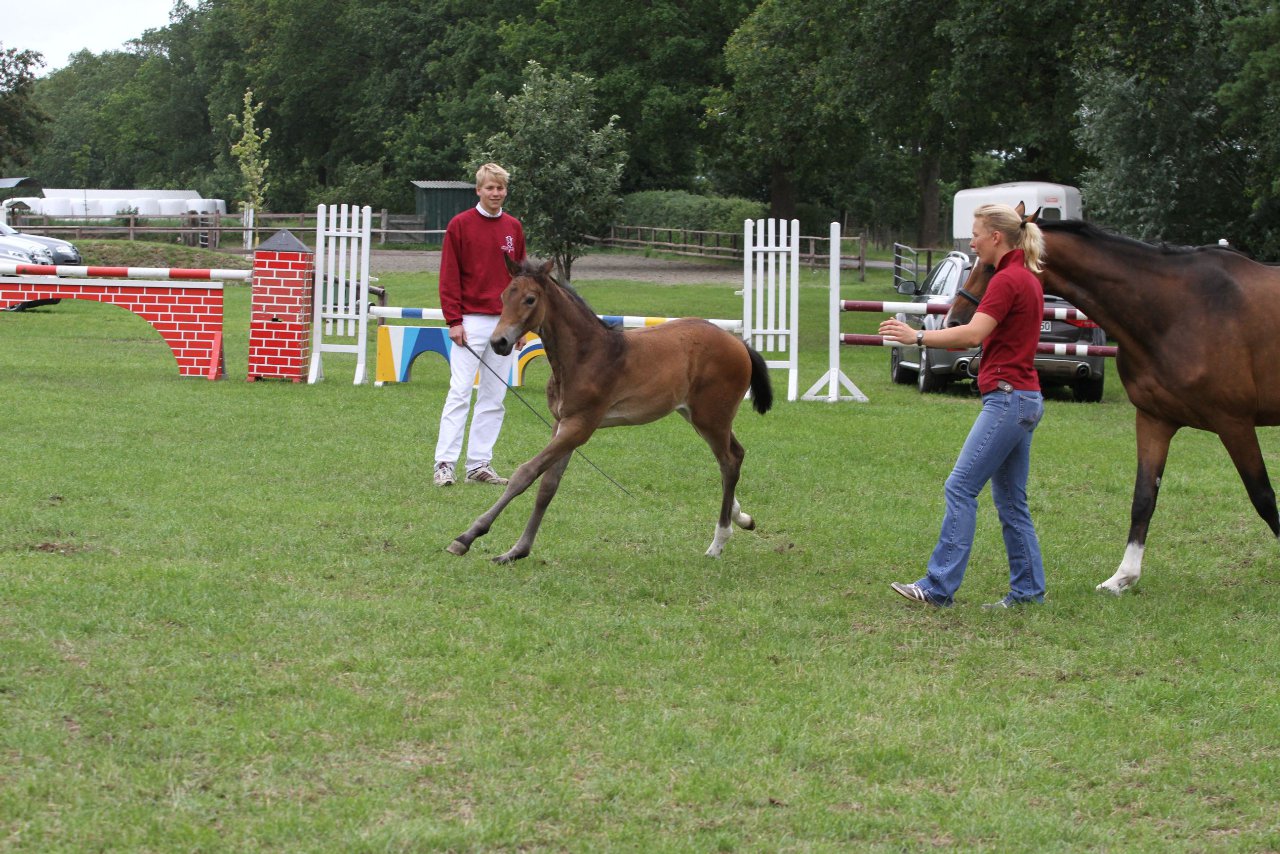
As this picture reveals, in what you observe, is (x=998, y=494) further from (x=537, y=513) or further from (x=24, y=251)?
(x=24, y=251)

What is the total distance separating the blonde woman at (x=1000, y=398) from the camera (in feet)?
22.4

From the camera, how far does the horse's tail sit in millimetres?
8734

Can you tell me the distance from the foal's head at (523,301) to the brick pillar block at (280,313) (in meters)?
9.38

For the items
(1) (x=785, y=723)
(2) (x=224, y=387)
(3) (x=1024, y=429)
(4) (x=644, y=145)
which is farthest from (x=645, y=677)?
(4) (x=644, y=145)

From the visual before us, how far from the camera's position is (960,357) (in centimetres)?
1680

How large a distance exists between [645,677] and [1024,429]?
250cm

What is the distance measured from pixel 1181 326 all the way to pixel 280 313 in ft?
38.0

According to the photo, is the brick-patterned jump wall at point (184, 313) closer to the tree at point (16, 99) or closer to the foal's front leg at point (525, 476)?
the foal's front leg at point (525, 476)

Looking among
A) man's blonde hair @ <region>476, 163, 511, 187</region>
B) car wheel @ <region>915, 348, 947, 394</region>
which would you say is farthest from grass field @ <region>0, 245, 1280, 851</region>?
car wheel @ <region>915, 348, 947, 394</region>

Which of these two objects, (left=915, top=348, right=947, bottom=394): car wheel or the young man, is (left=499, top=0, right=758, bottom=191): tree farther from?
the young man

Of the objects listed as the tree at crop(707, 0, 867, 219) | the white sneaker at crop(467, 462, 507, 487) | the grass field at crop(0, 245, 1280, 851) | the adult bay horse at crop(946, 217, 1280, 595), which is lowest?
the grass field at crop(0, 245, 1280, 851)

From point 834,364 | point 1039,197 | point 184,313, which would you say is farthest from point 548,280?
point 1039,197

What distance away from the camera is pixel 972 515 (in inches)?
281

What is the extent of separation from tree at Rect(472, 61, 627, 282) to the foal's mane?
2156cm
